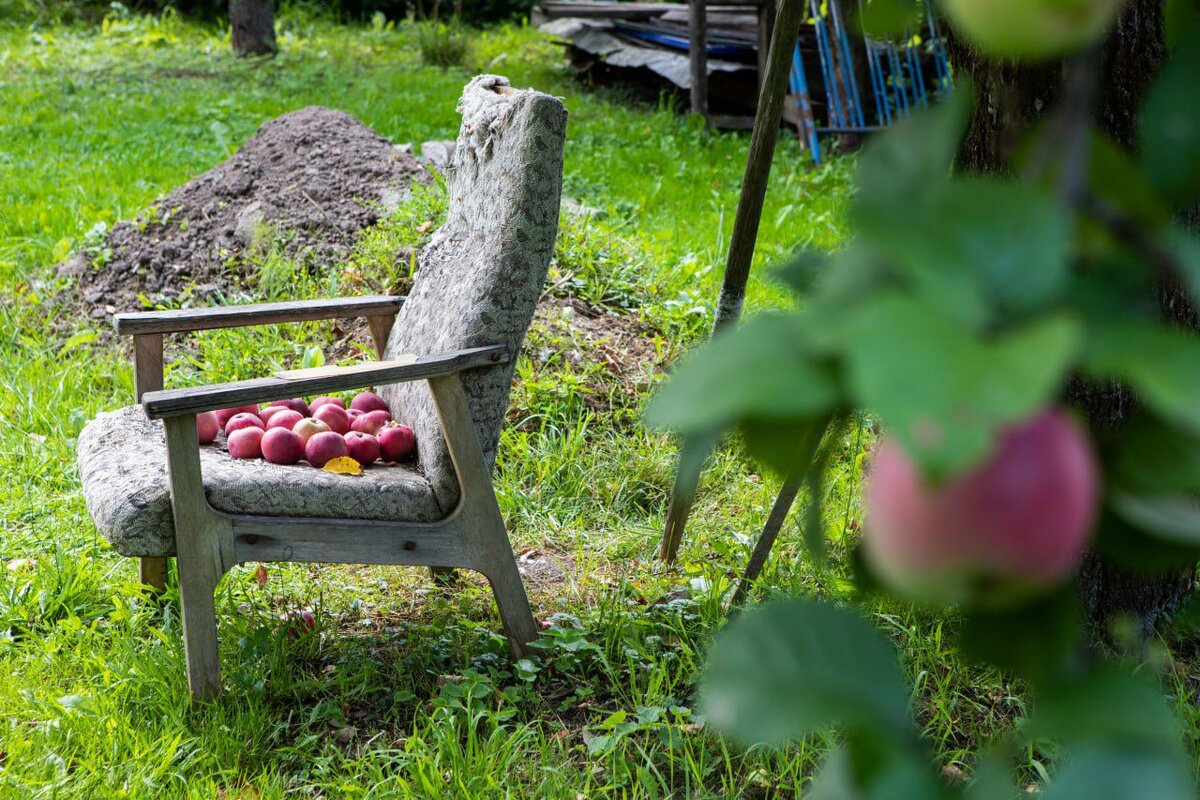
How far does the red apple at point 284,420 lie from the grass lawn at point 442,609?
1.39 ft

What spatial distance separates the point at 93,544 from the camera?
291cm

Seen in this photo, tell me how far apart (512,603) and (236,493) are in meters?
0.64

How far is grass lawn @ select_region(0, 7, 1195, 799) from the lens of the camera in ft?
6.67

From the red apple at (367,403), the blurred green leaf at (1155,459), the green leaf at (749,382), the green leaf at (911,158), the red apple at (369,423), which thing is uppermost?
the green leaf at (911,158)

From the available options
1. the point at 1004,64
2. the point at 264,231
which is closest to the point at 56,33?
the point at 264,231

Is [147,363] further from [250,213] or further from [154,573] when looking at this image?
[250,213]

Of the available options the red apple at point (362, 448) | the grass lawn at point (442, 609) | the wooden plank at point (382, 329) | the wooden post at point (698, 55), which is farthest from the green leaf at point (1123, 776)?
the wooden post at point (698, 55)

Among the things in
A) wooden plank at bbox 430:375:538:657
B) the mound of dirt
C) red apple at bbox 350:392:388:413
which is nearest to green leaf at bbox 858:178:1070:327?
wooden plank at bbox 430:375:538:657

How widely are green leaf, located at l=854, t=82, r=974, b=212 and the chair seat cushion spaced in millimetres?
2094

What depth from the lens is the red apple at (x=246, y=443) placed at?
2.53 m

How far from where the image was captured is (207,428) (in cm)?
273

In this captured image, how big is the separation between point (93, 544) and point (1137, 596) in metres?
2.55

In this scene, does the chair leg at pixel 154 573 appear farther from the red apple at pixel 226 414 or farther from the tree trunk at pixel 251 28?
the tree trunk at pixel 251 28

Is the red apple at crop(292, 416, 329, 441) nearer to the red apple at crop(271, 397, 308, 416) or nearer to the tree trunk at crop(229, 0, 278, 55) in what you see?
the red apple at crop(271, 397, 308, 416)
